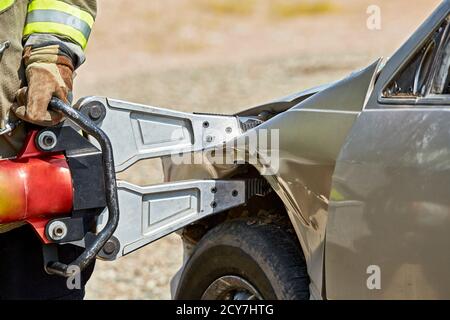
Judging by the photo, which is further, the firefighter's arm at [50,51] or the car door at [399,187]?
the firefighter's arm at [50,51]

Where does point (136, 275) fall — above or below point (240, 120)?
below

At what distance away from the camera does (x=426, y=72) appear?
3.17m

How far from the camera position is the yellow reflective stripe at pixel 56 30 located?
374 cm

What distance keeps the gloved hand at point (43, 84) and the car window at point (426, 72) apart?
3.92 feet

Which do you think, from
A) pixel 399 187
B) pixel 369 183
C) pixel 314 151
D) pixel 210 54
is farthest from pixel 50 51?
pixel 210 54

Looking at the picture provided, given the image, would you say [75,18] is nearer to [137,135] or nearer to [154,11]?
[137,135]

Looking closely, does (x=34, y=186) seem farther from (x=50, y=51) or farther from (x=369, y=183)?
(x=369, y=183)

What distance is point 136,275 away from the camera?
6.62 metres

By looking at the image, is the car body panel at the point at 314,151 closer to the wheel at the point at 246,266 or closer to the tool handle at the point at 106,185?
the wheel at the point at 246,266

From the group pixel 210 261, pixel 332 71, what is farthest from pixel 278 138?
pixel 332 71

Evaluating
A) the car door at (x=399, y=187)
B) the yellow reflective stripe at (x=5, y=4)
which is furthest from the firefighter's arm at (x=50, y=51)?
the car door at (x=399, y=187)

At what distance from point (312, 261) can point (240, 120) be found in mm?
848

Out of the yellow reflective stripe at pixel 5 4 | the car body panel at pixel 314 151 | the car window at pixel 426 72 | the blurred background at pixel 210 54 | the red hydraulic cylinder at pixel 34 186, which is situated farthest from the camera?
the blurred background at pixel 210 54

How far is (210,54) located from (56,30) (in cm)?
1900
